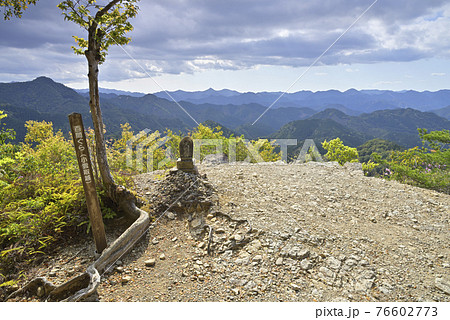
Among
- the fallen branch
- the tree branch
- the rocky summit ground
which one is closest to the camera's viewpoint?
the fallen branch

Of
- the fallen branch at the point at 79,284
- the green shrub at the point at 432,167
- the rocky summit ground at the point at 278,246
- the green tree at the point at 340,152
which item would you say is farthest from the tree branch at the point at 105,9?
the green tree at the point at 340,152

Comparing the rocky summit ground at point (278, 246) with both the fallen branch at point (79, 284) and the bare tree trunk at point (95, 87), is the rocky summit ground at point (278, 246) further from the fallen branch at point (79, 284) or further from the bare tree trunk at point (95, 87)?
the bare tree trunk at point (95, 87)

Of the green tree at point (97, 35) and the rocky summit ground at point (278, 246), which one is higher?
the green tree at point (97, 35)

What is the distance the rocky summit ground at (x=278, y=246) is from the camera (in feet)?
15.5

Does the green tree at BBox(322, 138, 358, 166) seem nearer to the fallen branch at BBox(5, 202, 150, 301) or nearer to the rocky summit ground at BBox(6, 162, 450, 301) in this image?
the rocky summit ground at BBox(6, 162, 450, 301)

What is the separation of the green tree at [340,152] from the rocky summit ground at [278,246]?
48.8ft

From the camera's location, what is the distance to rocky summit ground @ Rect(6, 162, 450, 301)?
4723 millimetres

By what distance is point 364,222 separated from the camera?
7.20 m

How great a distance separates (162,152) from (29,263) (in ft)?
60.5

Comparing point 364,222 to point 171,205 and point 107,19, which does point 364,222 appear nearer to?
point 171,205

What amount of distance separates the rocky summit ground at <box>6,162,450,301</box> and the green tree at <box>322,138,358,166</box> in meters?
14.9

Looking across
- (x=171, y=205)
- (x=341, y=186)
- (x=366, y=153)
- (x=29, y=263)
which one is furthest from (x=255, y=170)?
(x=366, y=153)

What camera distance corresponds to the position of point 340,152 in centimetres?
2403

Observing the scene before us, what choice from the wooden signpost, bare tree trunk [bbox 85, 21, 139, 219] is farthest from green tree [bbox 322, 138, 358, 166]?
the wooden signpost
